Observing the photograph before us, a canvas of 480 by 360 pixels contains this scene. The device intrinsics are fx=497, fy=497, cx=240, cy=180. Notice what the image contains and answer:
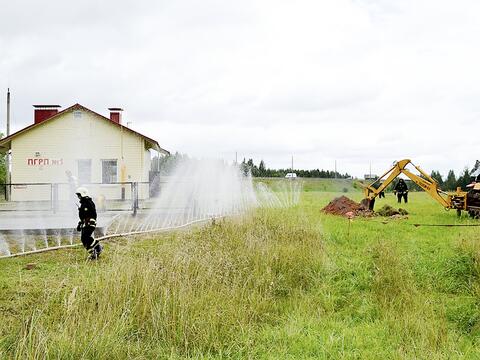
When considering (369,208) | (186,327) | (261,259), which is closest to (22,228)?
(261,259)

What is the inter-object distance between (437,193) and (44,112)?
20.7 m

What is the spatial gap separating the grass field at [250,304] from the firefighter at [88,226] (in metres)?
0.34

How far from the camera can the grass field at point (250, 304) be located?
5309 millimetres

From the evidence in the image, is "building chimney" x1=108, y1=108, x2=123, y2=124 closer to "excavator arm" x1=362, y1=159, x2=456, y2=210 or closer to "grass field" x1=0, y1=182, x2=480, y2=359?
"excavator arm" x1=362, y1=159, x2=456, y2=210

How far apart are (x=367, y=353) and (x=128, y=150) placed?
74.3 feet

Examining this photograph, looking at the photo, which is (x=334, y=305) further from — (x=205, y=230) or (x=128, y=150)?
(x=128, y=150)

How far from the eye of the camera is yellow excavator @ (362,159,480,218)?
56.3 feet

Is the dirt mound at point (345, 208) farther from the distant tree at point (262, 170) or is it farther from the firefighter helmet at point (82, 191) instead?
the distant tree at point (262, 170)

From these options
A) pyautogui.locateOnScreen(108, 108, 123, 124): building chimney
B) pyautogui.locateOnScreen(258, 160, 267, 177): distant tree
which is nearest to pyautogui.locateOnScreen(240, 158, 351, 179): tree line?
pyautogui.locateOnScreen(258, 160, 267, 177): distant tree

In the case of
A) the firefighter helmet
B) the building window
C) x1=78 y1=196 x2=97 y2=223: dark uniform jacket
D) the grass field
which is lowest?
the grass field

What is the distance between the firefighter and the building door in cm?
1732

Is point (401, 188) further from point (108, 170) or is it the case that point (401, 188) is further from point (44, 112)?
point (44, 112)

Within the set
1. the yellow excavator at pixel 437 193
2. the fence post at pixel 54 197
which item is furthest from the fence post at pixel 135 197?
the yellow excavator at pixel 437 193

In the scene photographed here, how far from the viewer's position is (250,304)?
655 cm
